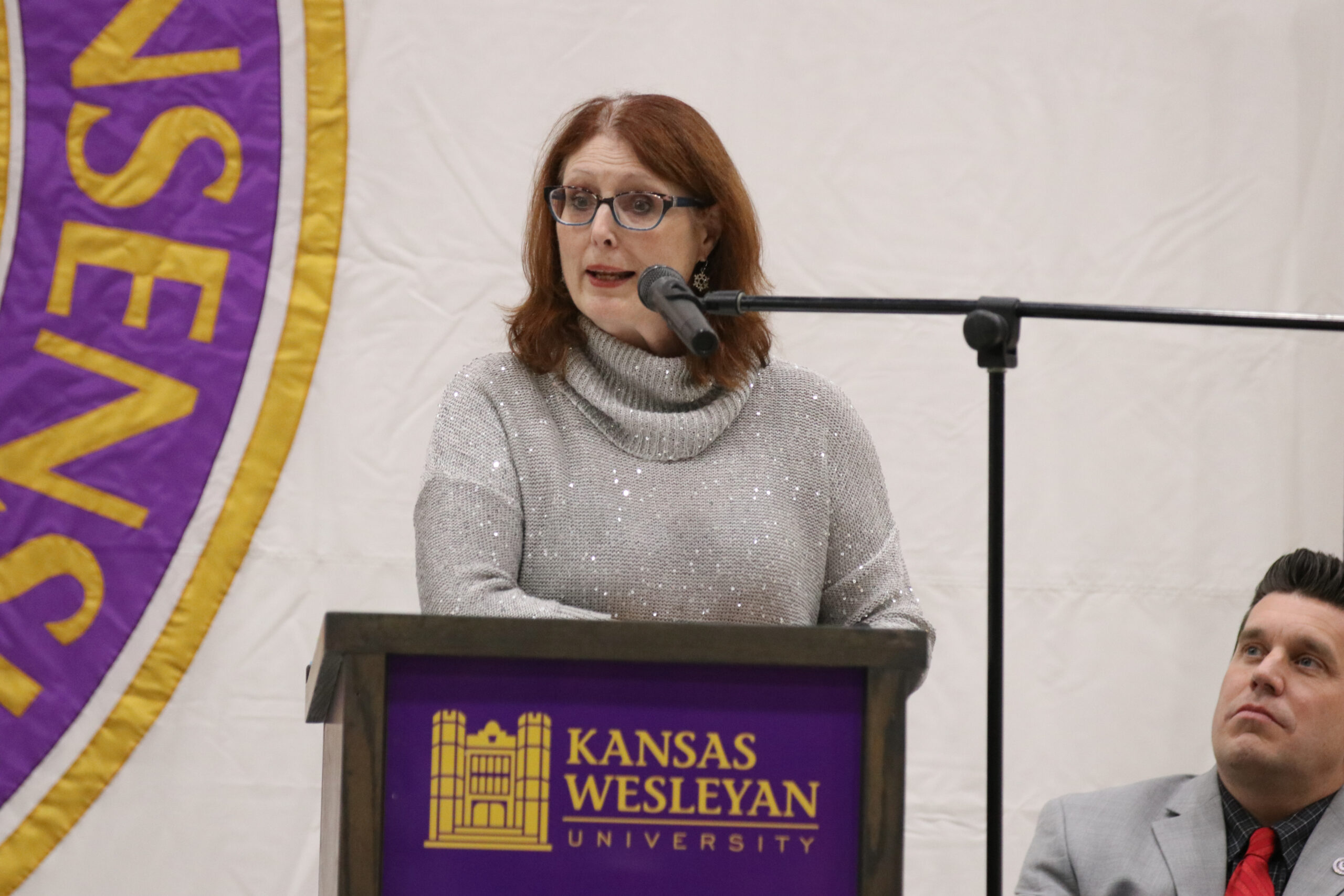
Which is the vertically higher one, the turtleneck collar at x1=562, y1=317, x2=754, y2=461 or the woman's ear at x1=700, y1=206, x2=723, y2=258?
the woman's ear at x1=700, y1=206, x2=723, y2=258

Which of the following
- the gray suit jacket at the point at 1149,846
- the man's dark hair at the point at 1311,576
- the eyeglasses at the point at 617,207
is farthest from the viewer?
the man's dark hair at the point at 1311,576

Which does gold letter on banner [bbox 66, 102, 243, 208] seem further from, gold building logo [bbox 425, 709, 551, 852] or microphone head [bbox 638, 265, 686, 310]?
gold building logo [bbox 425, 709, 551, 852]

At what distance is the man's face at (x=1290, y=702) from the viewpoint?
6.12ft

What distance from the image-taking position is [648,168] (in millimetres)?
1597

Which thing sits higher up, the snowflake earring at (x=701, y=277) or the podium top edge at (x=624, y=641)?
the snowflake earring at (x=701, y=277)

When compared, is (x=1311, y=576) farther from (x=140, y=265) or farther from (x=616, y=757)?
(x=140, y=265)

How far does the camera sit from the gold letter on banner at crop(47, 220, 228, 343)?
7.52ft

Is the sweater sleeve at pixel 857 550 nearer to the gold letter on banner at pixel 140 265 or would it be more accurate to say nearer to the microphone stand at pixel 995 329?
the microphone stand at pixel 995 329

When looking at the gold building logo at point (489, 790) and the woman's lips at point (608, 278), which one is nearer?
the gold building logo at point (489, 790)

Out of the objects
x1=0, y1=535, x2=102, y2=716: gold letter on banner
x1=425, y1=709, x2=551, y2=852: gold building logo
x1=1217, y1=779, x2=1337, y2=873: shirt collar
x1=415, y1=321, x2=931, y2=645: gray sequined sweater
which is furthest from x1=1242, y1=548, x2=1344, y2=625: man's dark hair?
x1=0, y1=535, x2=102, y2=716: gold letter on banner

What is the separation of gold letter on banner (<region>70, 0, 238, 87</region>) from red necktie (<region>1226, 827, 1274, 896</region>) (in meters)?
1.84

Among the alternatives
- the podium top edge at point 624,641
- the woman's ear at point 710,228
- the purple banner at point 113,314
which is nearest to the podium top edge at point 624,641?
the podium top edge at point 624,641

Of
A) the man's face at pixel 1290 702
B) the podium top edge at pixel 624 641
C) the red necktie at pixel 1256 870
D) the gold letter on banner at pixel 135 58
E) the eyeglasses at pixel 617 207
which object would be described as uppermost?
the gold letter on banner at pixel 135 58

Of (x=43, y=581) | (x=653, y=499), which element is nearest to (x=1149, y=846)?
(x=653, y=499)
